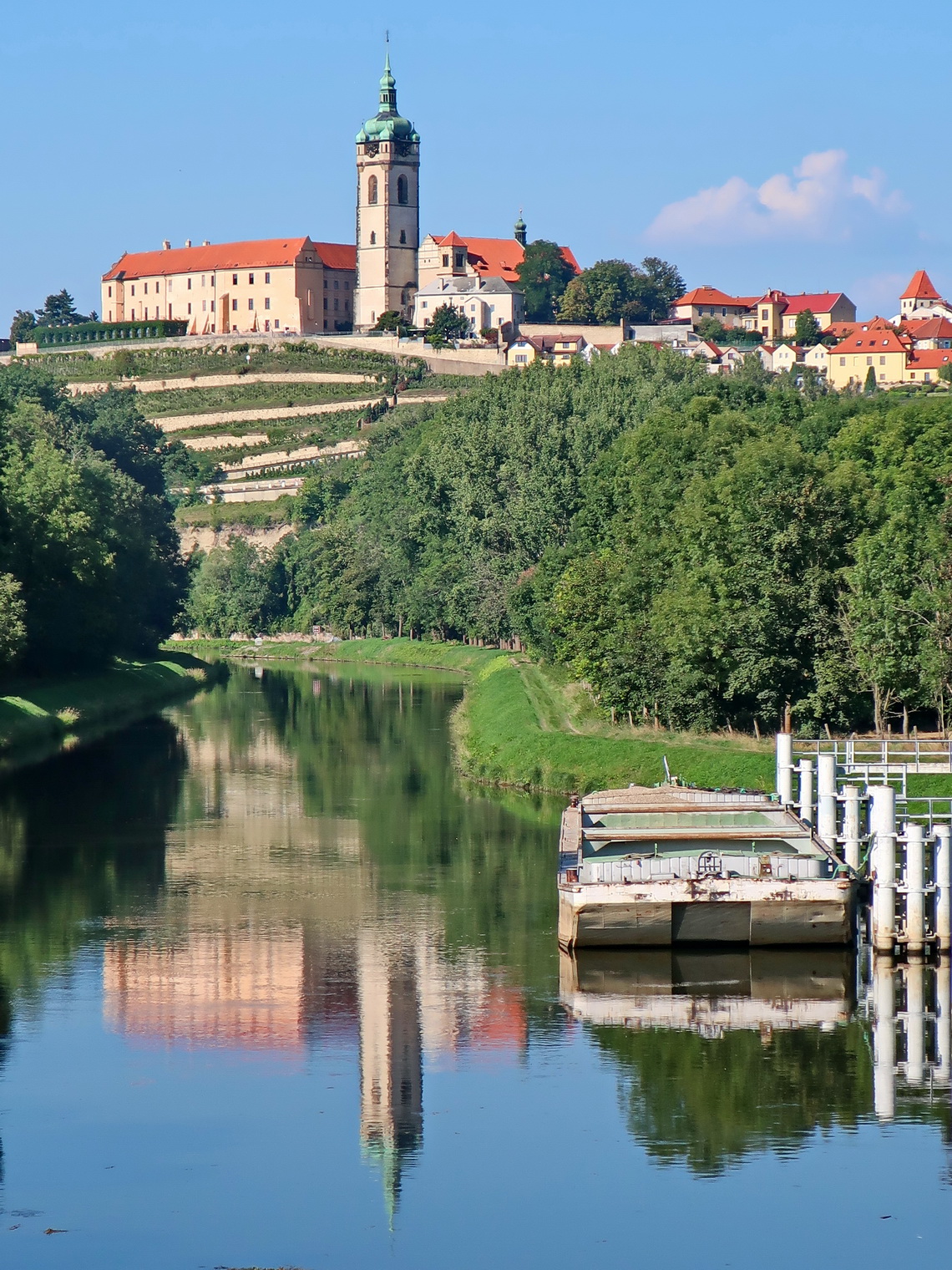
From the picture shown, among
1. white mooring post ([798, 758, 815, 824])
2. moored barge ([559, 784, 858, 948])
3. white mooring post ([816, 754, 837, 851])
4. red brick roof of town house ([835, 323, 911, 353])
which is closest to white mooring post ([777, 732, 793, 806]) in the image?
white mooring post ([798, 758, 815, 824])

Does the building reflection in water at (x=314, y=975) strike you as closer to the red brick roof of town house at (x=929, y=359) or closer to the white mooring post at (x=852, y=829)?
the white mooring post at (x=852, y=829)

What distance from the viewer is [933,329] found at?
16900cm

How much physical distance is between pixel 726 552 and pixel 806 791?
47.6 feet

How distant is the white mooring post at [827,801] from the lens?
99.0 ft

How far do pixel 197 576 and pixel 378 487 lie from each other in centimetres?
1697

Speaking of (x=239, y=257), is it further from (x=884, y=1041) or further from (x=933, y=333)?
(x=884, y=1041)

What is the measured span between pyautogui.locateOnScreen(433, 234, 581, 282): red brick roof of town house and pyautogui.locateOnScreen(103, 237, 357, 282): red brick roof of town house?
41.4ft

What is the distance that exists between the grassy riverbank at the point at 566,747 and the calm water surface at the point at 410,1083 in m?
5.39

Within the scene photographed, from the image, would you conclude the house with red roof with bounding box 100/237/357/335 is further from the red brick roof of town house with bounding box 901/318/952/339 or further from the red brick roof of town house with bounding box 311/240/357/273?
the red brick roof of town house with bounding box 901/318/952/339

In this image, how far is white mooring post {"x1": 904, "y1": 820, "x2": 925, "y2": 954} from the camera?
25562 millimetres

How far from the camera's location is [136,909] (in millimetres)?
29656

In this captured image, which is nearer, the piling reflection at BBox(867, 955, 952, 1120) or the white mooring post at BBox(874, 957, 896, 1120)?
the white mooring post at BBox(874, 957, 896, 1120)

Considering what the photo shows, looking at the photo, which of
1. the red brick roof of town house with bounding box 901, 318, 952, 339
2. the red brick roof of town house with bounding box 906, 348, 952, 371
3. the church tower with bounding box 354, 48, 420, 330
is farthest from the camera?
the church tower with bounding box 354, 48, 420, 330

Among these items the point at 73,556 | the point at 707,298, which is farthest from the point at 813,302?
the point at 73,556
